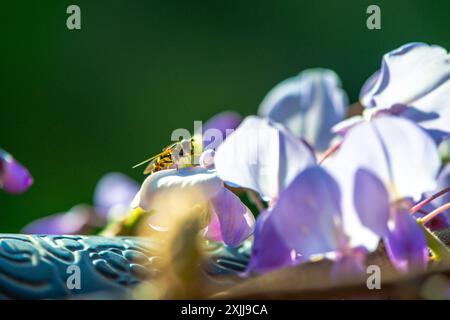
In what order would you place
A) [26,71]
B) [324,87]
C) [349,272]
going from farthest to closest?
1. [26,71]
2. [324,87]
3. [349,272]

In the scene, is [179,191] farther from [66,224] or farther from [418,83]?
[66,224]

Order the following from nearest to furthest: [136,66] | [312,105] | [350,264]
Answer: [350,264] < [312,105] < [136,66]

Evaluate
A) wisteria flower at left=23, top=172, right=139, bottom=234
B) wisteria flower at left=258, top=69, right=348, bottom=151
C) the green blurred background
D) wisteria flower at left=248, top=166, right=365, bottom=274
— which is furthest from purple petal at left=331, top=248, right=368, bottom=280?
the green blurred background

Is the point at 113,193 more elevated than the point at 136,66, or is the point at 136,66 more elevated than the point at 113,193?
the point at 136,66

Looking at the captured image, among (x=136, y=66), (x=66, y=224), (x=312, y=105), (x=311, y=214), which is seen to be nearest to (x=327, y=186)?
(x=311, y=214)

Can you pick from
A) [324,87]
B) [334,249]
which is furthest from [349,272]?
[324,87]

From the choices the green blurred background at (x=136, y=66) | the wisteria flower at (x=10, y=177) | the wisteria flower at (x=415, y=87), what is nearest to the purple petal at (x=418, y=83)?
the wisteria flower at (x=415, y=87)
